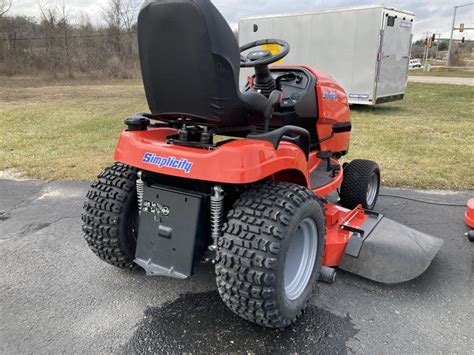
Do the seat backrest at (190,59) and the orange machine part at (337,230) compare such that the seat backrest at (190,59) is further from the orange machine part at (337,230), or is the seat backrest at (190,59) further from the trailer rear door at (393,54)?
the trailer rear door at (393,54)

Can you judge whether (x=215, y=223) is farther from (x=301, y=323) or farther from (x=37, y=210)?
(x=37, y=210)

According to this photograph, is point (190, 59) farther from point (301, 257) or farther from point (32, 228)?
point (32, 228)

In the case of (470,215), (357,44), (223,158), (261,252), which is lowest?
(470,215)

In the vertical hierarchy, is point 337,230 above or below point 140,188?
below

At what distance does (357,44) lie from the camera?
32.0 ft

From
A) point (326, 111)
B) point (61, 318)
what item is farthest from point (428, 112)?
point (61, 318)

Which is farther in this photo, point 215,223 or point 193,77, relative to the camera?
point 215,223

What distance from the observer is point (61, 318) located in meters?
2.40

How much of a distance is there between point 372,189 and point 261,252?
7.78 feet

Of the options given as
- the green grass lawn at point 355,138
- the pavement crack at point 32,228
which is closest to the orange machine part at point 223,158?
the pavement crack at point 32,228

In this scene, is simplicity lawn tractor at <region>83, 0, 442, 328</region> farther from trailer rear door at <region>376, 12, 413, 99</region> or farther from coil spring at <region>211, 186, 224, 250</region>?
trailer rear door at <region>376, 12, 413, 99</region>

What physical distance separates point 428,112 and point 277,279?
10473 millimetres

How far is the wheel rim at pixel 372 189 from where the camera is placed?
154 inches

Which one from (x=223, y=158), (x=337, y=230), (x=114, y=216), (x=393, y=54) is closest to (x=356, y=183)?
(x=337, y=230)
